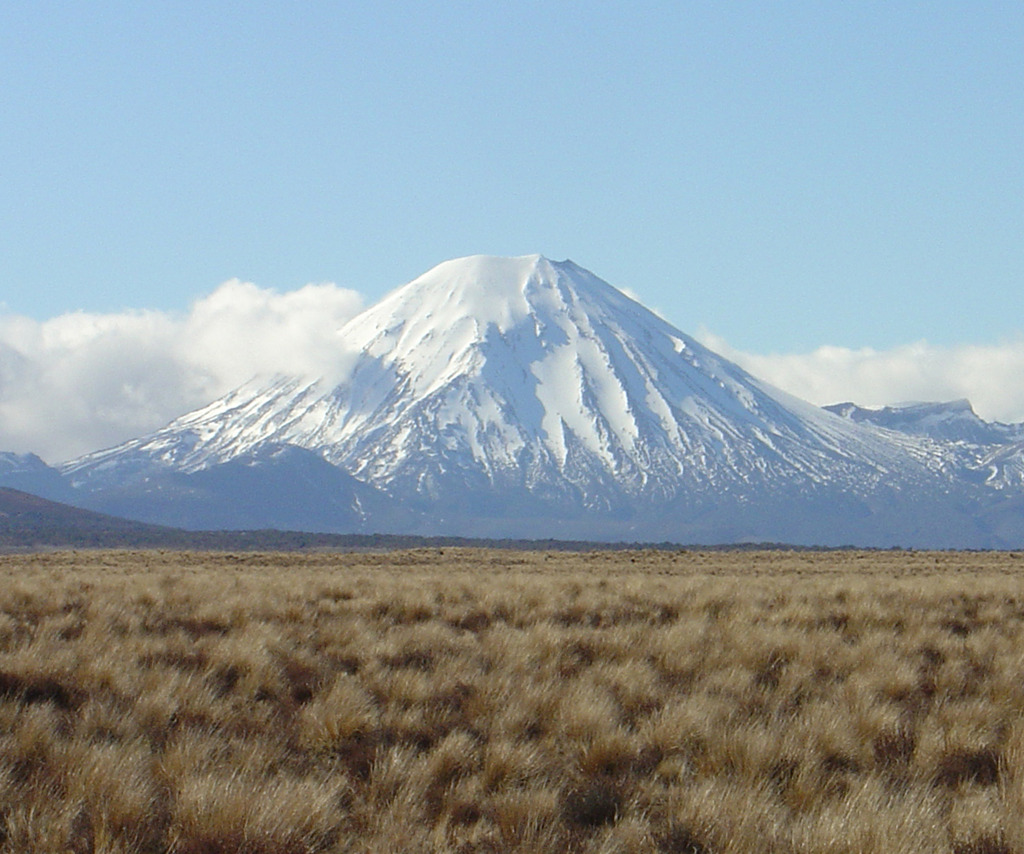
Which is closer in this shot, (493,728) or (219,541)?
(493,728)

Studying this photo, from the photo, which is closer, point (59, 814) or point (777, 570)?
point (59, 814)

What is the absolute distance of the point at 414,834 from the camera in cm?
564

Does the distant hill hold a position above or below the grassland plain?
below

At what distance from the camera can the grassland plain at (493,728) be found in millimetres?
5703

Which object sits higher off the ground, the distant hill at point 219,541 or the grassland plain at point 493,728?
the grassland plain at point 493,728

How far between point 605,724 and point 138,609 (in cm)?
553

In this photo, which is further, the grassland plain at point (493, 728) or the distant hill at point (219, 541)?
the distant hill at point (219, 541)

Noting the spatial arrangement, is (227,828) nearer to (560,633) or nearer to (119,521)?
(560,633)

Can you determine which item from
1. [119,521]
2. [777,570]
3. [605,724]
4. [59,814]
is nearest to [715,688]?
[605,724]

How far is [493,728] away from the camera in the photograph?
295 inches

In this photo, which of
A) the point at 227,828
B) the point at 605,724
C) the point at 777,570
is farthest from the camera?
the point at 777,570

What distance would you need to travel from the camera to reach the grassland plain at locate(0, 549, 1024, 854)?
570 cm

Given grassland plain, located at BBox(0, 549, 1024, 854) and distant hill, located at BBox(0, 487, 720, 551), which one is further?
distant hill, located at BBox(0, 487, 720, 551)

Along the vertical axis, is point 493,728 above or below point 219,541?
above
